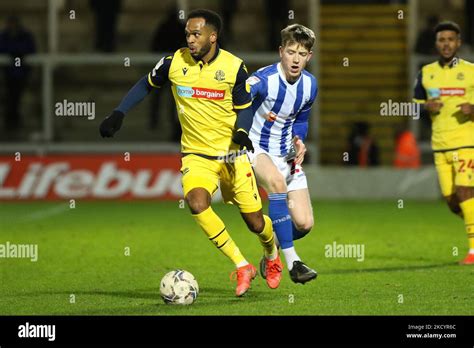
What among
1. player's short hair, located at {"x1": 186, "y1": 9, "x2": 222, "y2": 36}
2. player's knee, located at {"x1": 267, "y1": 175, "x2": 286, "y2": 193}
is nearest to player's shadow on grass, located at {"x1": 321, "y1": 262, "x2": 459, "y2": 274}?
player's knee, located at {"x1": 267, "y1": 175, "x2": 286, "y2": 193}

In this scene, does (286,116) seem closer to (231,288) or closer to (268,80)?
(268,80)

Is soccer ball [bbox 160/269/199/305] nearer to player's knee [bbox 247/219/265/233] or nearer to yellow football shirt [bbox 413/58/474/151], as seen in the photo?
player's knee [bbox 247/219/265/233]

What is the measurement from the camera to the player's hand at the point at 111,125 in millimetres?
9344

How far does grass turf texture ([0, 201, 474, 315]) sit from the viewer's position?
923cm

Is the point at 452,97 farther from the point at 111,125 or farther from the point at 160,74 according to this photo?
the point at 111,125

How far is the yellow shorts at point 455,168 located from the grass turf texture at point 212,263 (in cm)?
74

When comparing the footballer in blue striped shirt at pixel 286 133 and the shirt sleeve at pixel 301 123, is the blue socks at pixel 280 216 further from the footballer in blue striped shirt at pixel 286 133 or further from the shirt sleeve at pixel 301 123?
the shirt sleeve at pixel 301 123

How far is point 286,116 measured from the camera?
34.2ft

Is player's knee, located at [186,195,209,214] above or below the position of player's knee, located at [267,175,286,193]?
below

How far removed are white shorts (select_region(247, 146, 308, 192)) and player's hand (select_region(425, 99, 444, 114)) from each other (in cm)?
201

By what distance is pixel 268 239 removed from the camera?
9969 millimetres

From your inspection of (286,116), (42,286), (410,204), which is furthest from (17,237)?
(410,204)
